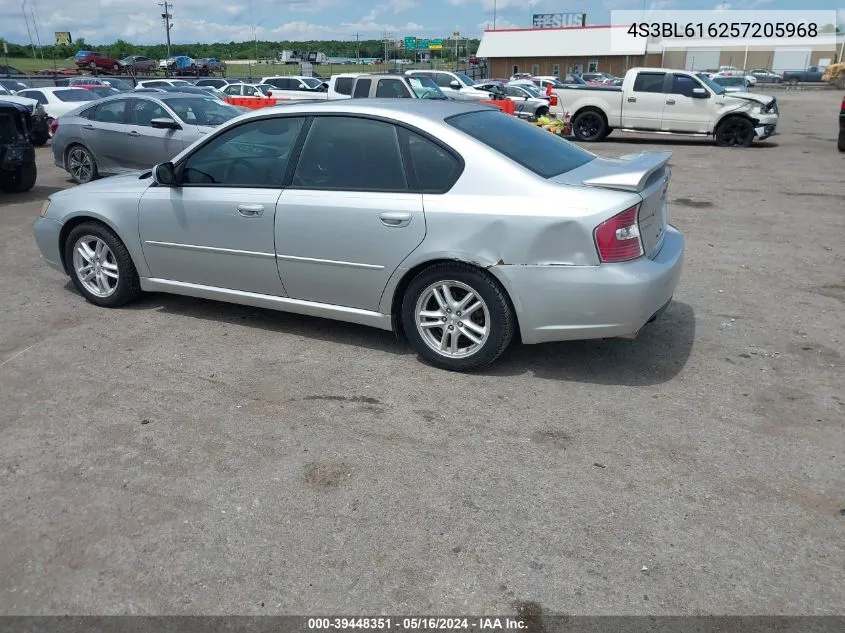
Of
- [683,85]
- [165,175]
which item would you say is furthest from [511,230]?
[683,85]

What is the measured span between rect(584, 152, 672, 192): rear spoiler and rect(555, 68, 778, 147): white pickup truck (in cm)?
1456

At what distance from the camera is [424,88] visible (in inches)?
695

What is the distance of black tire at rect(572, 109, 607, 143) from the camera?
19.4 metres

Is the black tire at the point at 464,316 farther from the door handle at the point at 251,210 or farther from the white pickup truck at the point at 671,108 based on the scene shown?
the white pickup truck at the point at 671,108

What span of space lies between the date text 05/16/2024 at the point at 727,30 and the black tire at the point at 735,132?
2372 inches

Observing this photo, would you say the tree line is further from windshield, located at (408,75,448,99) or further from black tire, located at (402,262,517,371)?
black tire, located at (402,262,517,371)

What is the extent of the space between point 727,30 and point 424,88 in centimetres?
6566

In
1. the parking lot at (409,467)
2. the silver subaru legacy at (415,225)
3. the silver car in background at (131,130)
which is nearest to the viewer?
the parking lot at (409,467)

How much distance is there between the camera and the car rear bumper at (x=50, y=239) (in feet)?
19.3

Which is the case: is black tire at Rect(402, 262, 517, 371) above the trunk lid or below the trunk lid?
below

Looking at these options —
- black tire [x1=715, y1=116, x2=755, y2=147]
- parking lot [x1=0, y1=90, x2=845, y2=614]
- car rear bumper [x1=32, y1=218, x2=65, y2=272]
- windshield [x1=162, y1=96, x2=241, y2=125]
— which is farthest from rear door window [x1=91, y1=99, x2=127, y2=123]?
black tire [x1=715, y1=116, x2=755, y2=147]

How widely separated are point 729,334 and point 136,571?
4227 mm

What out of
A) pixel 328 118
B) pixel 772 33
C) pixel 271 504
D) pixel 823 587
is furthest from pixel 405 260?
pixel 772 33

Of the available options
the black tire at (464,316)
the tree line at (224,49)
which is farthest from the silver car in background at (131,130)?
the tree line at (224,49)
